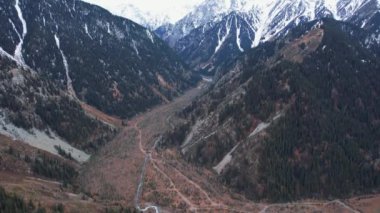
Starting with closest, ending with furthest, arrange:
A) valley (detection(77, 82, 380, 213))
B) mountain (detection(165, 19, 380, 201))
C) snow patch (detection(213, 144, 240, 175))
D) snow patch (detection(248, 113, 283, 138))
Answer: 1. valley (detection(77, 82, 380, 213))
2. mountain (detection(165, 19, 380, 201))
3. snow patch (detection(213, 144, 240, 175))
4. snow patch (detection(248, 113, 283, 138))

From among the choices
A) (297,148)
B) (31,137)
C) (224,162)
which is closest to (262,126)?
(297,148)

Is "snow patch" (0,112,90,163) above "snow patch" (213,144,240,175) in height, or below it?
above

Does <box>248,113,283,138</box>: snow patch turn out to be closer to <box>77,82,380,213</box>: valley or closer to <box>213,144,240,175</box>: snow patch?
<box>213,144,240,175</box>: snow patch

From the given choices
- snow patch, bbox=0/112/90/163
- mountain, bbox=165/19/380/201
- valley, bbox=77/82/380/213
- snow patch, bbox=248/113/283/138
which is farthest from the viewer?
snow patch, bbox=248/113/283/138

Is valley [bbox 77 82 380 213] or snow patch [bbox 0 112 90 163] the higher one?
snow patch [bbox 0 112 90 163]

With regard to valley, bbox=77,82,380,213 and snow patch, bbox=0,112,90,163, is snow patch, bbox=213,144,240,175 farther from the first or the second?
snow patch, bbox=0,112,90,163

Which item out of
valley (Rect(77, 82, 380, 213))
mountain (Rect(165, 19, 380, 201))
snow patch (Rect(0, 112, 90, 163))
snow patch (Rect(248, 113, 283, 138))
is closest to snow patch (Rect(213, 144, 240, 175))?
mountain (Rect(165, 19, 380, 201))

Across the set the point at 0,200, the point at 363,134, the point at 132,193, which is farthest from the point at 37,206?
the point at 363,134

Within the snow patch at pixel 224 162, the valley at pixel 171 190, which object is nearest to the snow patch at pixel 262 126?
the snow patch at pixel 224 162

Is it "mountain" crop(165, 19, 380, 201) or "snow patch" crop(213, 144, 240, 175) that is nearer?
"mountain" crop(165, 19, 380, 201)

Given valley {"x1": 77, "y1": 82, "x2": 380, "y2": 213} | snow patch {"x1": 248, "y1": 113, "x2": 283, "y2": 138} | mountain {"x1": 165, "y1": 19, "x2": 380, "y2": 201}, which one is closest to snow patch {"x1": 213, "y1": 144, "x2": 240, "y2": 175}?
mountain {"x1": 165, "y1": 19, "x2": 380, "y2": 201}

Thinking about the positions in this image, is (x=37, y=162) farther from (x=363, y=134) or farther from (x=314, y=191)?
(x=363, y=134)
